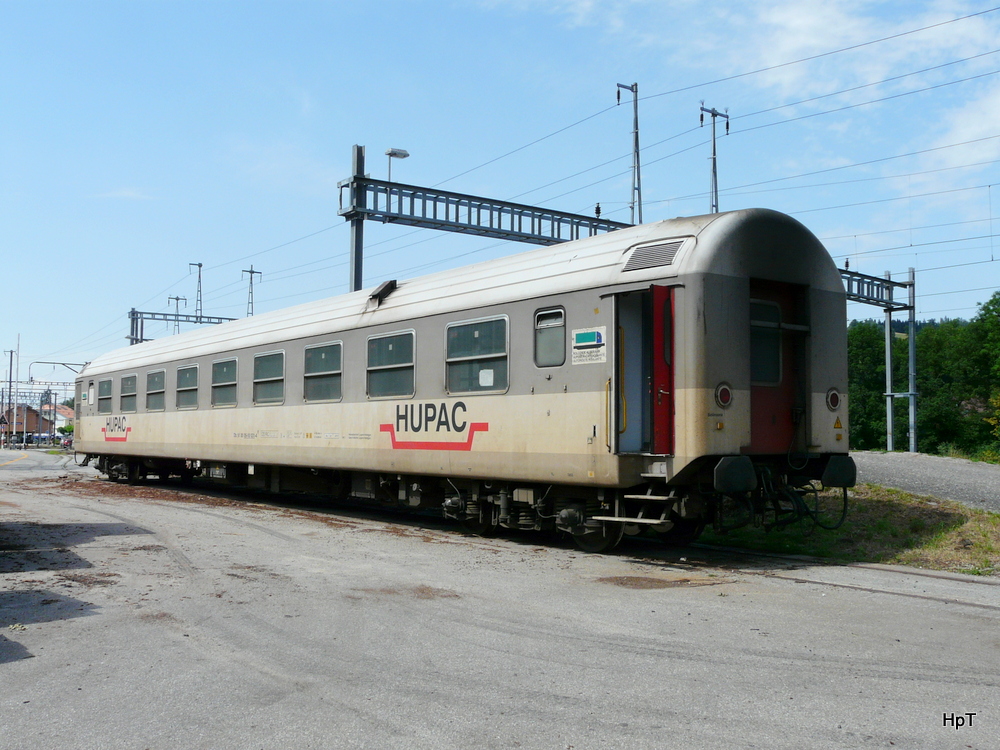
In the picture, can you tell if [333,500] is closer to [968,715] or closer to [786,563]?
[786,563]

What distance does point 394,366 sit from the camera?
12.5 meters

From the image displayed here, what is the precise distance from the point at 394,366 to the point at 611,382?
13.9ft

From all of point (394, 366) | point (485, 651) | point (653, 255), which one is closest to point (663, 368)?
point (653, 255)

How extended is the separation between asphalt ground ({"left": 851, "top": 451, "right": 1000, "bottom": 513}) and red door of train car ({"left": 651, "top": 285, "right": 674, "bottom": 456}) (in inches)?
226

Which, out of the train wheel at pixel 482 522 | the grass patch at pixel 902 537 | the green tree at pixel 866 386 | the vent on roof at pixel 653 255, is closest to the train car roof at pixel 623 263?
the vent on roof at pixel 653 255

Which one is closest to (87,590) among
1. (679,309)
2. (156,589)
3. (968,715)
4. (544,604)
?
(156,589)

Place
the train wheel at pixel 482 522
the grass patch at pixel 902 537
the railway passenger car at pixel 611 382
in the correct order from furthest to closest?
the train wheel at pixel 482 522 → the grass patch at pixel 902 537 → the railway passenger car at pixel 611 382

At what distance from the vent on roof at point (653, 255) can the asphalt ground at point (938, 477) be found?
20.4 feet

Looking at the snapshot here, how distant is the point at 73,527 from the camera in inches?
474

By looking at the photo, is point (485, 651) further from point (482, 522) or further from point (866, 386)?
point (866, 386)

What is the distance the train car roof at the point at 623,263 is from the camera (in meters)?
9.05

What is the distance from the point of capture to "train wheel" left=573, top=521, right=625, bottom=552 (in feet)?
31.8

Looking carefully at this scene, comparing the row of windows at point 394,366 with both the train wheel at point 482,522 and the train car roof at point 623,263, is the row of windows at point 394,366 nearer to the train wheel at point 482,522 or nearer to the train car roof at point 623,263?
the train car roof at point 623,263

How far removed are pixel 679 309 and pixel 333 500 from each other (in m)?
10.6
